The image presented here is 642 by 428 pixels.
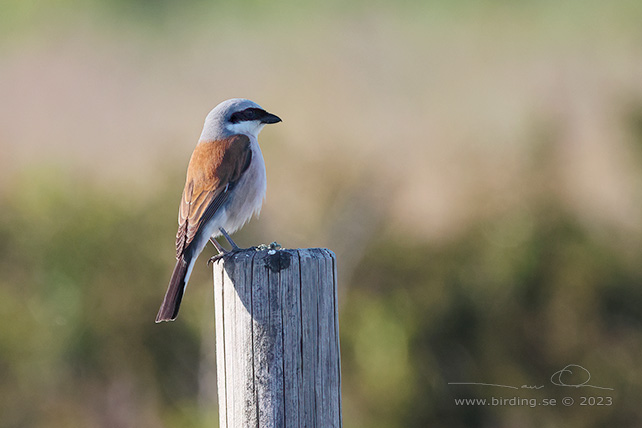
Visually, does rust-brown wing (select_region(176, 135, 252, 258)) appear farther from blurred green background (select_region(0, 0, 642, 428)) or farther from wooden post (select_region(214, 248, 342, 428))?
blurred green background (select_region(0, 0, 642, 428))

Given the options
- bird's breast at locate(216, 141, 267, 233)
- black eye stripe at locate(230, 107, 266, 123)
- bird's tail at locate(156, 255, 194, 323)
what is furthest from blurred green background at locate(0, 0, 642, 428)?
bird's tail at locate(156, 255, 194, 323)

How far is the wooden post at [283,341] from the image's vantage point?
3111 mm

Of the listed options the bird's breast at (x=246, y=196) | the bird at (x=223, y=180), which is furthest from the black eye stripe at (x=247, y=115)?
the bird's breast at (x=246, y=196)

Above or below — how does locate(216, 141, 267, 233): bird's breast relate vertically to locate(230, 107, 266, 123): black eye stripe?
below

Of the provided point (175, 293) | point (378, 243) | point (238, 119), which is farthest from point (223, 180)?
Result: point (378, 243)

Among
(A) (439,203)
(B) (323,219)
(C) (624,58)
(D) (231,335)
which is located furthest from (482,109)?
(D) (231,335)

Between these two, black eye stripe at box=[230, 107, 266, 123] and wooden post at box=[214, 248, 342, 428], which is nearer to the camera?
wooden post at box=[214, 248, 342, 428]

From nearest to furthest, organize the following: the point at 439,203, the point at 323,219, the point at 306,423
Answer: the point at 306,423
the point at 323,219
the point at 439,203

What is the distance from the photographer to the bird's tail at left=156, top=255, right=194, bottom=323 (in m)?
3.87

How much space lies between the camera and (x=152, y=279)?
302 inches

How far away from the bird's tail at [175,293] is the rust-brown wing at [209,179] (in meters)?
0.22

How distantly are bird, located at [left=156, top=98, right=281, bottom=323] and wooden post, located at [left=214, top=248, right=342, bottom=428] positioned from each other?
1.33 metres

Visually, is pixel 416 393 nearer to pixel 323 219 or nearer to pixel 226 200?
pixel 323 219

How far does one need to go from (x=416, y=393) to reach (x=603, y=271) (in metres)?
1.95
